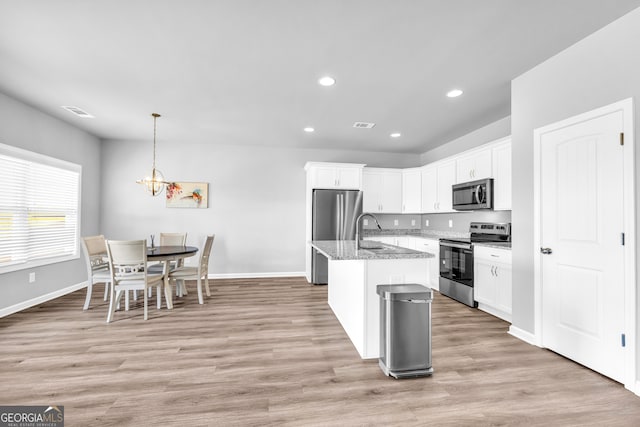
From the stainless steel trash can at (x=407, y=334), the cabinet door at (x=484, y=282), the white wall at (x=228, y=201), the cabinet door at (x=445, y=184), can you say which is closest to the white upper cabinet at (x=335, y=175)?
the white wall at (x=228, y=201)

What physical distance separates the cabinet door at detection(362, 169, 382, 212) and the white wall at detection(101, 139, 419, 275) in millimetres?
783

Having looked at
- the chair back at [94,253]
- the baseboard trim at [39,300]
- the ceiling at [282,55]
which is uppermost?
the ceiling at [282,55]

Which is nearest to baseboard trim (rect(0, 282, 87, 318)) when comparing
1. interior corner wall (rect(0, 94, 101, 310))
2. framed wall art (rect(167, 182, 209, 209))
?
interior corner wall (rect(0, 94, 101, 310))

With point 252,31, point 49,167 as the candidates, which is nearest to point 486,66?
point 252,31

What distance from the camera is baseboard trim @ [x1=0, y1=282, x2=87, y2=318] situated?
3.75 m

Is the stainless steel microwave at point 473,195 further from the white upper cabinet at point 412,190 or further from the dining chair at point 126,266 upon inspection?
the dining chair at point 126,266

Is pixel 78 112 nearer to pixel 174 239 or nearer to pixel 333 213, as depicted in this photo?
pixel 174 239

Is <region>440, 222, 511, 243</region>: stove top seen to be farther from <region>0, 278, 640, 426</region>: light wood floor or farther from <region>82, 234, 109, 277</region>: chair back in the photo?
<region>82, 234, 109, 277</region>: chair back

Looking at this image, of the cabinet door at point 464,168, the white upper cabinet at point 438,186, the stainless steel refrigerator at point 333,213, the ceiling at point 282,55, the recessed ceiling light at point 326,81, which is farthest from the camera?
the stainless steel refrigerator at point 333,213

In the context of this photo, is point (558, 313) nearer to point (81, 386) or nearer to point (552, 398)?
point (552, 398)

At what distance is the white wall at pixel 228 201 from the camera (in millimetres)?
5785

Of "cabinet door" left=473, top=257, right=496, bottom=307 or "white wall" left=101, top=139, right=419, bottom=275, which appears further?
"white wall" left=101, top=139, right=419, bottom=275

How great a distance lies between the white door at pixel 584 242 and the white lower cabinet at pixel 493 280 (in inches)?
29.8

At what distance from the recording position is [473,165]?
4539 millimetres
